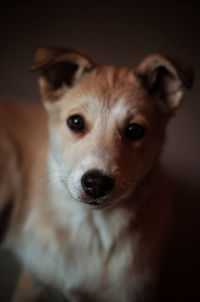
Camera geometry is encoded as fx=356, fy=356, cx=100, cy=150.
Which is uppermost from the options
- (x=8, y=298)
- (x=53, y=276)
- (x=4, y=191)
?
(x=4, y=191)

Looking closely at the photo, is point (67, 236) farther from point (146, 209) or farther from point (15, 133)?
point (15, 133)

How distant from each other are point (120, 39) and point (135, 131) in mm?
1749

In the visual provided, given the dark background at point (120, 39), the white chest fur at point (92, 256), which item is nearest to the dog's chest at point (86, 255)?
the white chest fur at point (92, 256)

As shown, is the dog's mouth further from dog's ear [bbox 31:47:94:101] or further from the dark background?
the dark background

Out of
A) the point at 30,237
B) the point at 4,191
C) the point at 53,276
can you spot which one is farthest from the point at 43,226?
the point at 4,191

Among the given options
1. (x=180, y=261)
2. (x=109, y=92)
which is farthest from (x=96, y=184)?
(x=180, y=261)

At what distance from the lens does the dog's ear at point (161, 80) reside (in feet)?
5.73

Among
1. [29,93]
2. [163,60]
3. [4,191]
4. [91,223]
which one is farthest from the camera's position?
[29,93]

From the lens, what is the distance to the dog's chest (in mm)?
1796

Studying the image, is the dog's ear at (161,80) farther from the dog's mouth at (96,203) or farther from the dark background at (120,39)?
the dark background at (120,39)

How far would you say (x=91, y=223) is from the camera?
1.83m

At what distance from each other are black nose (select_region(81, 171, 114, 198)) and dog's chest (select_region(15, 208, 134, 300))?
39 cm

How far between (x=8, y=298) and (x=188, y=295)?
1.13 meters

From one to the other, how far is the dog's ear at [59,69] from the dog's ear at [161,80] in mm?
275
